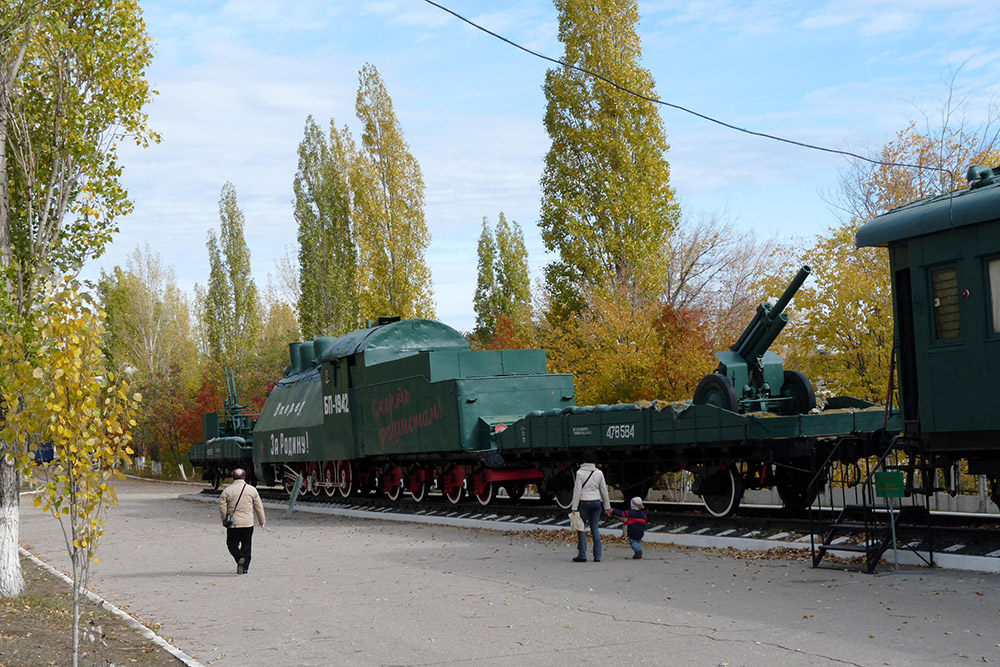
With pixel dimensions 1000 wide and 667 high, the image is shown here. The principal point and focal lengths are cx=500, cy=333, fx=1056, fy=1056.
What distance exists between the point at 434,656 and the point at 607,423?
896 cm

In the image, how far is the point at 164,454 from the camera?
60.1m

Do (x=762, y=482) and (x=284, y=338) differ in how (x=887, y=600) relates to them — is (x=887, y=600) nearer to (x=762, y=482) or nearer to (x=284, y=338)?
(x=762, y=482)

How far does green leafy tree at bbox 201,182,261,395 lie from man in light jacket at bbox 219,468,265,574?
4001 cm

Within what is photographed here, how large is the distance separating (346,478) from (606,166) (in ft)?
41.2

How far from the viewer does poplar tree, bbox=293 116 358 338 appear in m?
47.0

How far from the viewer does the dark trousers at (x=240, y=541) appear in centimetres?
1356

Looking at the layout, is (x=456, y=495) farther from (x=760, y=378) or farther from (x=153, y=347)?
(x=153, y=347)

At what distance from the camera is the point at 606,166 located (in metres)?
31.9

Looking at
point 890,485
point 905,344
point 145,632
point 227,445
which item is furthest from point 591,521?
point 227,445

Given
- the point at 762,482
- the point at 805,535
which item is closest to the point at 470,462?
the point at 762,482

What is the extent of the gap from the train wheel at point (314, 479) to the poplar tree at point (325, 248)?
1827 cm

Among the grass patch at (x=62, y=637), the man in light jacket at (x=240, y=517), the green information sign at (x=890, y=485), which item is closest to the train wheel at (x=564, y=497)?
the man in light jacket at (x=240, y=517)

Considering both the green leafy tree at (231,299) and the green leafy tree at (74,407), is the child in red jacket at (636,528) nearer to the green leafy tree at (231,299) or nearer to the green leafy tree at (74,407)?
the green leafy tree at (74,407)

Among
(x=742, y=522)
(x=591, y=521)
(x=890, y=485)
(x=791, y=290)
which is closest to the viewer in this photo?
(x=890, y=485)
